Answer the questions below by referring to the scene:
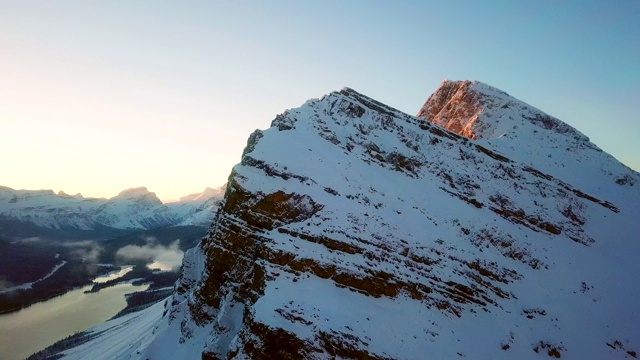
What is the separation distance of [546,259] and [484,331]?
17.5 m

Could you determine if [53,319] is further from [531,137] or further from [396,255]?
[531,137]

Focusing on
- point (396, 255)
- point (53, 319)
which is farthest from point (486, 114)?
point (53, 319)

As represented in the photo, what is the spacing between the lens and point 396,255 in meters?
38.6

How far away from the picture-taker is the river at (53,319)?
97.9m

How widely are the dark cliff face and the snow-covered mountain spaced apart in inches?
6.6

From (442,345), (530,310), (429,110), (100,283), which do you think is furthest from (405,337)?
(100,283)

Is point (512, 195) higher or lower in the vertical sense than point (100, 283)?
higher

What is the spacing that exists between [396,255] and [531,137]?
49991 mm

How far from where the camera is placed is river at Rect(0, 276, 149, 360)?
97938 mm

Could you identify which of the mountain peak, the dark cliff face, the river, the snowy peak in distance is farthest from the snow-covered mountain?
the river

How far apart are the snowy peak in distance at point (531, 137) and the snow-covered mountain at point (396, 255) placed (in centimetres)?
A: 366

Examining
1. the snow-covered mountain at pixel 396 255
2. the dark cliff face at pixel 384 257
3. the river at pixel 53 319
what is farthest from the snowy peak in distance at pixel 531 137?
the river at pixel 53 319

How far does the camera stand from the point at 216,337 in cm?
3491

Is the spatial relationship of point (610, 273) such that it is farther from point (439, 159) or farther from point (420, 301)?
point (420, 301)
